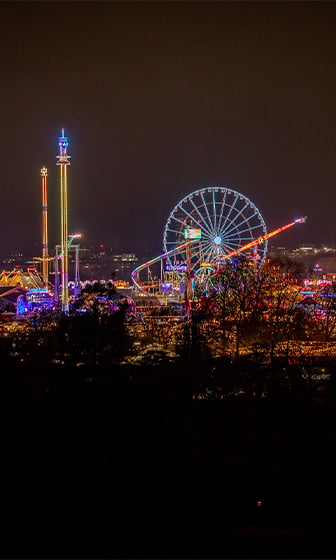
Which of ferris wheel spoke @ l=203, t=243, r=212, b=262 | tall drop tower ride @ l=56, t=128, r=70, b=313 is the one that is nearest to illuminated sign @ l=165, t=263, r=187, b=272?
ferris wheel spoke @ l=203, t=243, r=212, b=262

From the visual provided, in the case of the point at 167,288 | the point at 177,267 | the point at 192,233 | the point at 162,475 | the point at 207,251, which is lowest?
the point at 162,475

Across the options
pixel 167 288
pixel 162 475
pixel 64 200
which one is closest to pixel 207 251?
pixel 167 288

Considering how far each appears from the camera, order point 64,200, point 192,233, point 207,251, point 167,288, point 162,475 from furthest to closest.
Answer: point 167,288, point 207,251, point 192,233, point 64,200, point 162,475

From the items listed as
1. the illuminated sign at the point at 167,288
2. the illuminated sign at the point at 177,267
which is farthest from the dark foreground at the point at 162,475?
the illuminated sign at the point at 167,288

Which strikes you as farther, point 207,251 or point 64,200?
point 207,251

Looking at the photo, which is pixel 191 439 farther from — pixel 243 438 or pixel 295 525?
pixel 295 525

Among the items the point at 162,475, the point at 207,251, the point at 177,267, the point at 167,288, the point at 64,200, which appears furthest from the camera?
the point at 167,288

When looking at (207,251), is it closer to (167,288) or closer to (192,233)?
(192,233)

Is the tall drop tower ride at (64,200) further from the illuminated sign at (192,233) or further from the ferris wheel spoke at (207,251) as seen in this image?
the ferris wheel spoke at (207,251)

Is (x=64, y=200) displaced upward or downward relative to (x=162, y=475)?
upward
